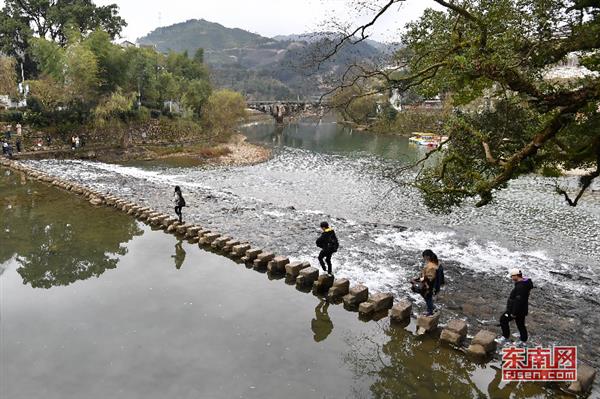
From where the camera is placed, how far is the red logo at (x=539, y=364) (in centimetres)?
787

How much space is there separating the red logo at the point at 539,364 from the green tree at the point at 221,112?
53311mm

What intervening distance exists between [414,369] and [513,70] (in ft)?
21.9

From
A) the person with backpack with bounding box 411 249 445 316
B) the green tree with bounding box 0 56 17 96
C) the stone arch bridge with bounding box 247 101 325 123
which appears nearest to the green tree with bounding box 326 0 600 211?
the person with backpack with bounding box 411 249 445 316

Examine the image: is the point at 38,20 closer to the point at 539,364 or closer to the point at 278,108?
the point at 278,108

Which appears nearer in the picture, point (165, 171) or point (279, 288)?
point (279, 288)

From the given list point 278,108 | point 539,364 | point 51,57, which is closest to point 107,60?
point 51,57

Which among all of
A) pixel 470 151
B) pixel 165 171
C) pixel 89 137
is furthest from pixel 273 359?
pixel 89 137

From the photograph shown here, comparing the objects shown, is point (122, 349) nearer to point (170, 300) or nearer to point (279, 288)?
point (170, 300)

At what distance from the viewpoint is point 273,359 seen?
8578 millimetres

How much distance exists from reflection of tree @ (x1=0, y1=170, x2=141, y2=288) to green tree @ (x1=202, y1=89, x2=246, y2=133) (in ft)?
116

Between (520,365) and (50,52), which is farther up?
(50,52)

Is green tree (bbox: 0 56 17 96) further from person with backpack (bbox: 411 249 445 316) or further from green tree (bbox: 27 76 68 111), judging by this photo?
person with backpack (bbox: 411 249 445 316)

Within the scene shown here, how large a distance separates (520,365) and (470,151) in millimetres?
8247

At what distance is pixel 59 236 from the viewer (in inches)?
658
